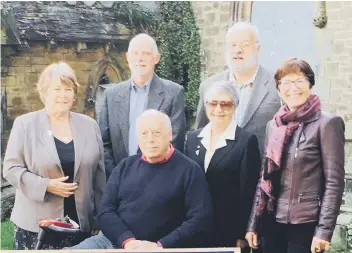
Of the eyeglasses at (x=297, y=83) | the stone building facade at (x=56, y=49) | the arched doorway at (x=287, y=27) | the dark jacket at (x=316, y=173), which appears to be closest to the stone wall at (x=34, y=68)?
the stone building facade at (x=56, y=49)

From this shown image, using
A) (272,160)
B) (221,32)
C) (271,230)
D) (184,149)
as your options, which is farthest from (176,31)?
(271,230)

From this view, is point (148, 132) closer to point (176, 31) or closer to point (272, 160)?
point (272, 160)

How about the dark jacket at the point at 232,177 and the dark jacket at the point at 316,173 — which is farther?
the dark jacket at the point at 232,177

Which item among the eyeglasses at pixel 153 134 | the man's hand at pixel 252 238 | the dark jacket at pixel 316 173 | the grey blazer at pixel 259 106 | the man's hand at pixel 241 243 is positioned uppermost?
the grey blazer at pixel 259 106

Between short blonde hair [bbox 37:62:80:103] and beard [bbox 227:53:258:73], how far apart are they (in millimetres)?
838

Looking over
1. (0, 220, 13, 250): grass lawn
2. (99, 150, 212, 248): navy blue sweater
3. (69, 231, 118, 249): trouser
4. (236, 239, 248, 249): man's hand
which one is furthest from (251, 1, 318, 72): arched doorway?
(0, 220, 13, 250): grass lawn

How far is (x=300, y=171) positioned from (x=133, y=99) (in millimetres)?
1008

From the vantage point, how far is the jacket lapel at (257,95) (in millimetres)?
2816

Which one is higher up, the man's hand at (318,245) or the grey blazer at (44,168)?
the grey blazer at (44,168)

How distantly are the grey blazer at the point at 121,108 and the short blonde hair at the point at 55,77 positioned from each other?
21 cm

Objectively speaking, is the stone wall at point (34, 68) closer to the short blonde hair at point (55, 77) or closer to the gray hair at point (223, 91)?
the short blonde hair at point (55, 77)

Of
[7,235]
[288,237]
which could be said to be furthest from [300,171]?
[7,235]

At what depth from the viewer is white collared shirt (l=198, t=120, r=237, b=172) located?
8.98 feet

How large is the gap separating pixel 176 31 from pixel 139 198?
43.6 inches
